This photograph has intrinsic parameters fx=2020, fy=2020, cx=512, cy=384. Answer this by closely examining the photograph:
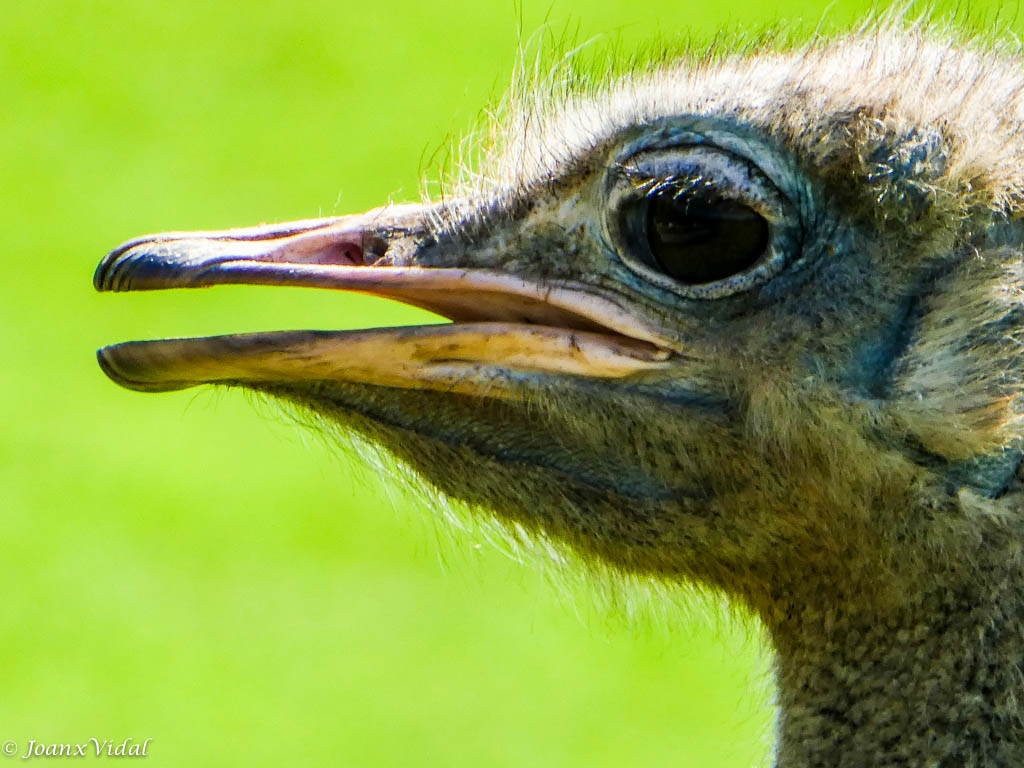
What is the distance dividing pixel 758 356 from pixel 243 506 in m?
4.60

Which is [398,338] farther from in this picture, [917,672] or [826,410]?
Answer: [917,672]

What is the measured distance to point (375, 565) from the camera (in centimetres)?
660

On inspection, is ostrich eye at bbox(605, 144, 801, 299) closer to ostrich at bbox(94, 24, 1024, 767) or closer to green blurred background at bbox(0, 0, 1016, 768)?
ostrich at bbox(94, 24, 1024, 767)

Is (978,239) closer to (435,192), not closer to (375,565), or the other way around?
(435,192)

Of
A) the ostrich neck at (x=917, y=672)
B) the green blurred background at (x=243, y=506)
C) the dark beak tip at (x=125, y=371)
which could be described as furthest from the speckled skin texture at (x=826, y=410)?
the green blurred background at (x=243, y=506)

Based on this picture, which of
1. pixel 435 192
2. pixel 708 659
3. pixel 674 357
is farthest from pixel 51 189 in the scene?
pixel 674 357

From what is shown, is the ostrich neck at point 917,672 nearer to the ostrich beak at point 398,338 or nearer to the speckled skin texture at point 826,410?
the speckled skin texture at point 826,410

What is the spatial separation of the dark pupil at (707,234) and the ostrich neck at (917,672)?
0.42 metres

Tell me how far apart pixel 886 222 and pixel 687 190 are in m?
0.25

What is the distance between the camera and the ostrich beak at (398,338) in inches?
99.3

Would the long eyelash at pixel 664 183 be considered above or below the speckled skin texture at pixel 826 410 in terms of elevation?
above

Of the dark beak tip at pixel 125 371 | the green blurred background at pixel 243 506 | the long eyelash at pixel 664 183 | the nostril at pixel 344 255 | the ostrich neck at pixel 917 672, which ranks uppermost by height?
the green blurred background at pixel 243 506

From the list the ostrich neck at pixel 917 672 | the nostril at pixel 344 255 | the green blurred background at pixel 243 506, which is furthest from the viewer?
the green blurred background at pixel 243 506

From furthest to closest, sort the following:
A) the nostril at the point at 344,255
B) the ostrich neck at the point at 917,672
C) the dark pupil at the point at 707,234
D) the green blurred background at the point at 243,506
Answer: the green blurred background at the point at 243,506, the nostril at the point at 344,255, the dark pupil at the point at 707,234, the ostrich neck at the point at 917,672
